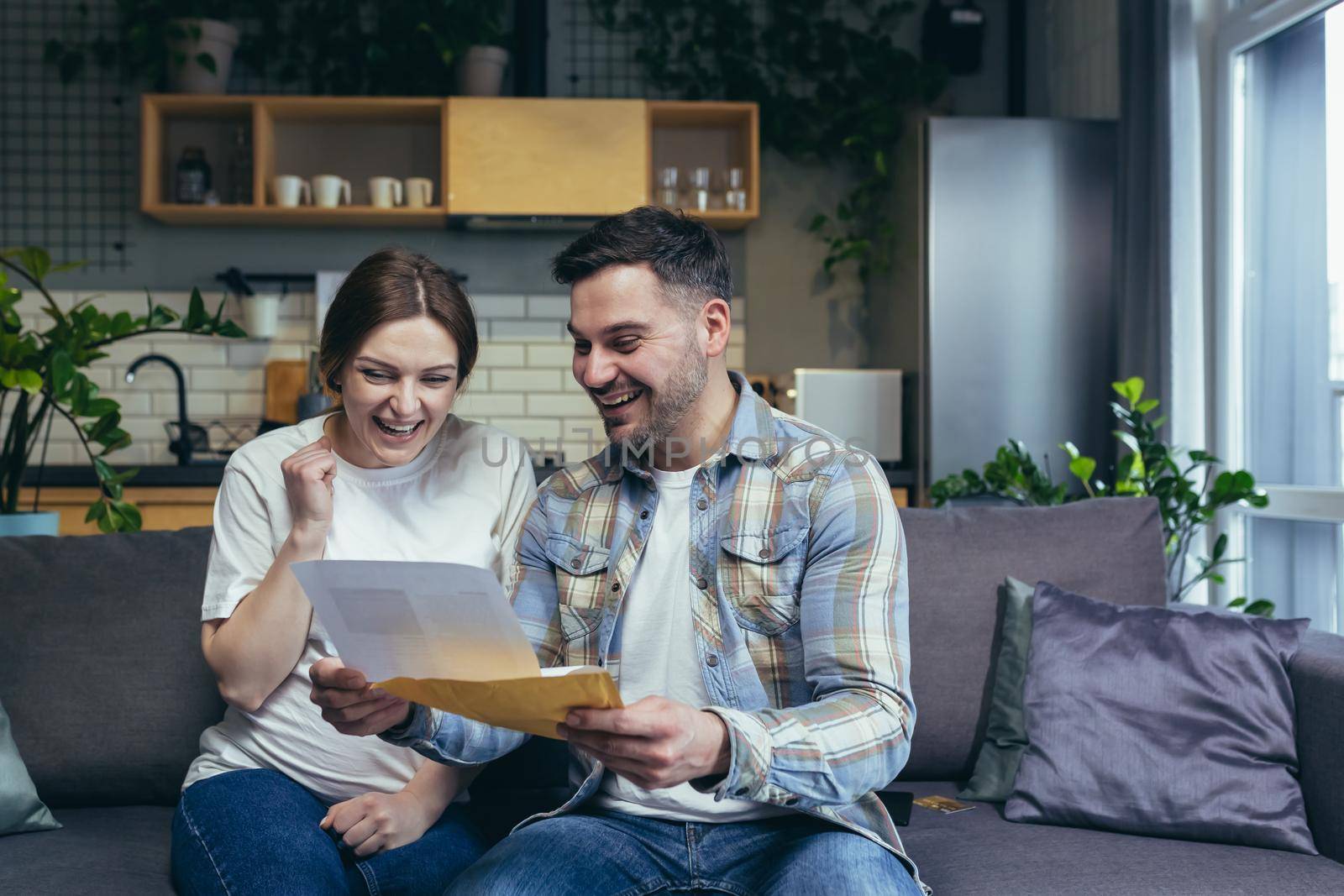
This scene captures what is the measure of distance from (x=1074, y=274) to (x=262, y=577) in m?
2.86

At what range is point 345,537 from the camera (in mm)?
1605

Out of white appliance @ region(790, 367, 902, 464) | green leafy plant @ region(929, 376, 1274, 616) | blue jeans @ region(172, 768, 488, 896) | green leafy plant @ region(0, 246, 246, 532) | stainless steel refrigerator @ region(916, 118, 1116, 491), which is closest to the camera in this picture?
blue jeans @ region(172, 768, 488, 896)

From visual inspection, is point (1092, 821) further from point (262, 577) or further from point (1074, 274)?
point (1074, 274)

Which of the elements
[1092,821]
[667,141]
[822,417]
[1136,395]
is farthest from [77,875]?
[667,141]

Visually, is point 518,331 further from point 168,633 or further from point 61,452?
point 168,633

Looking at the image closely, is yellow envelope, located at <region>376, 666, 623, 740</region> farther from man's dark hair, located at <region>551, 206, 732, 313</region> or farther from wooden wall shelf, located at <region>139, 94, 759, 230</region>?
wooden wall shelf, located at <region>139, 94, 759, 230</region>

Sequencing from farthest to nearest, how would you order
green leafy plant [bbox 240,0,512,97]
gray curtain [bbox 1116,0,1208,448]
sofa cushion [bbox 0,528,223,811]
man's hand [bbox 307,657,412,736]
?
green leafy plant [bbox 240,0,512,97]
gray curtain [bbox 1116,0,1208,448]
sofa cushion [bbox 0,528,223,811]
man's hand [bbox 307,657,412,736]

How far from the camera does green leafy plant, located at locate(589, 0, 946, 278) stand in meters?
4.29

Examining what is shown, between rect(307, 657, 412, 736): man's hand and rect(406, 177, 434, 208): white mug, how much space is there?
9.81 feet

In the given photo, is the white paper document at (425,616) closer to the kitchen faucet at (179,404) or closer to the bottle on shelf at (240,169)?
the kitchen faucet at (179,404)

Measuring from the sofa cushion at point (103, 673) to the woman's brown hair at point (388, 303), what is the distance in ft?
1.64

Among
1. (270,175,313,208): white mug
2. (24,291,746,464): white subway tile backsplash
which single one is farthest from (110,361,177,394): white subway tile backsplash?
(270,175,313,208): white mug

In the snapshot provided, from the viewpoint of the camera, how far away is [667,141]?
4.41 meters

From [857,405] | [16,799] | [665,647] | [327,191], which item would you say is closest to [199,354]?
[327,191]
